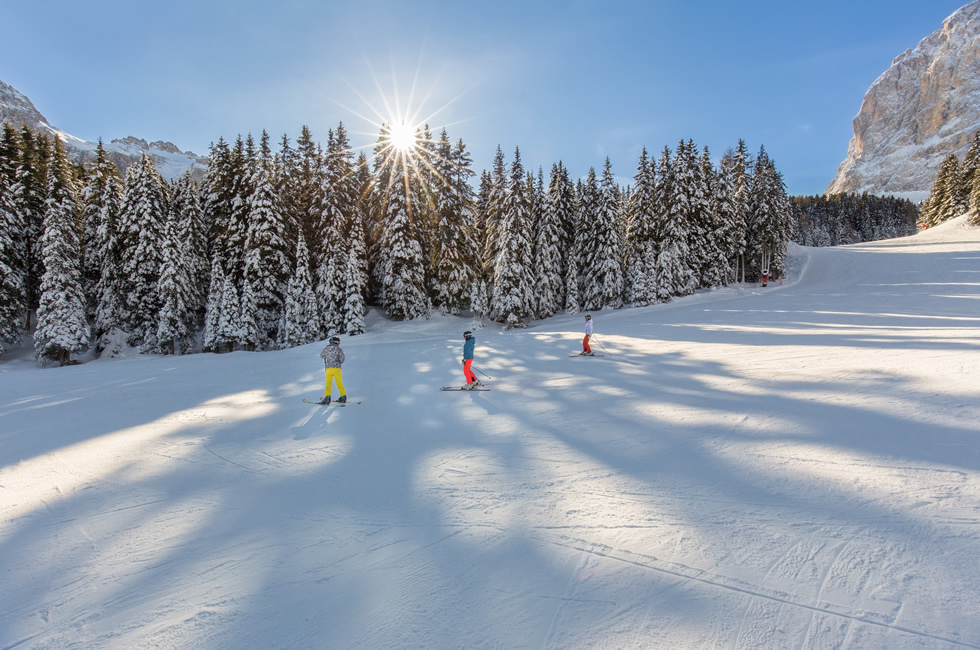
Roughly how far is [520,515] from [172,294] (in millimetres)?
32889

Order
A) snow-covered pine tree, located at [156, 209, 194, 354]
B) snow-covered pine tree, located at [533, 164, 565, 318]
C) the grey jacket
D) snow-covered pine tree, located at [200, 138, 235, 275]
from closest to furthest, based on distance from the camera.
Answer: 1. the grey jacket
2. snow-covered pine tree, located at [156, 209, 194, 354]
3. snow-covered pine tree, located at [200, 138, 235, 275]
4. snow-covered pine tree, located at [533, 164, 565, 318]

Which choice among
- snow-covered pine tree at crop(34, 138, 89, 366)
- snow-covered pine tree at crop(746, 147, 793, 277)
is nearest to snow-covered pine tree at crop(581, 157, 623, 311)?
snow-covered pine tree at crop(746, 147, 793, 277)

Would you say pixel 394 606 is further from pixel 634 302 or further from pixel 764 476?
pixel 634 302

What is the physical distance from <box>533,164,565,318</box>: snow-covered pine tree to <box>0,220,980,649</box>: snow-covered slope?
24.9m

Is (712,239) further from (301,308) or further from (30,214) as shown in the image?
(30,214)

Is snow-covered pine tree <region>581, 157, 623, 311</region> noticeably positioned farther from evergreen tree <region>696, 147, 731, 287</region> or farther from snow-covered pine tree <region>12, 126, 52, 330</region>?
snow-covered pine tree <region>12, 126, 52, 330</region>

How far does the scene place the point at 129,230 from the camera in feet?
101

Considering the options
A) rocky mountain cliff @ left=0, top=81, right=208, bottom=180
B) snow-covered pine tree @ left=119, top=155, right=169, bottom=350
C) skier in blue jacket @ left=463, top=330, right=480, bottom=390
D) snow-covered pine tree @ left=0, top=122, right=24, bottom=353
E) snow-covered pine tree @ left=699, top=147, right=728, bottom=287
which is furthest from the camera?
rocky mountain cliff @ left=0, top=81, right=208, bottom=180

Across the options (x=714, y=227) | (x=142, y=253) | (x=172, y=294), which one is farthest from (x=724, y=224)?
(x=142, y=253)

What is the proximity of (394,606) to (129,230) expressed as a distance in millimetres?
37237

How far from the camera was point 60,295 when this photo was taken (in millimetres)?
27562

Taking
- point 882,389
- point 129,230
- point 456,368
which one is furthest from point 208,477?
point 129,230

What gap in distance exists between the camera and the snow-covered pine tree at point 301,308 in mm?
28875

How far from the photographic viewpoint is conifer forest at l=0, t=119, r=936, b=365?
1152 inches
